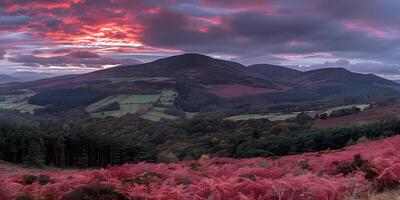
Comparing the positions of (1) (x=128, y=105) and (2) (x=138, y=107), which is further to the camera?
(1) (x=128, y=105)

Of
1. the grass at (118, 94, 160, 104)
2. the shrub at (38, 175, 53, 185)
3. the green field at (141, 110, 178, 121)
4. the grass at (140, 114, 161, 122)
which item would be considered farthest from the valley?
the grass at (118, 94, 160, 104)

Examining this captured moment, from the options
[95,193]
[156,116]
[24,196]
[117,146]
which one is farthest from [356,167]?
[156,116]

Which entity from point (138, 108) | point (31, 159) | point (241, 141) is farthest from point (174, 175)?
point (138, 108)

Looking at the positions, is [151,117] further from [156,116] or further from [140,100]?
[140,100]

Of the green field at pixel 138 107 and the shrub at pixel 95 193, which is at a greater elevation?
the shrub at pixel 95 193

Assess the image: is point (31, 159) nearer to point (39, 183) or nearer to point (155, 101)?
point (39, 183)

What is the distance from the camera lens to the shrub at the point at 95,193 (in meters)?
7.96

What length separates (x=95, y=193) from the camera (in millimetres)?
8109

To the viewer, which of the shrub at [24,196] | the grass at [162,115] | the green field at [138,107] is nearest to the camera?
the shrub at [24,196]

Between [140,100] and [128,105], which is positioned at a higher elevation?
[140,100]

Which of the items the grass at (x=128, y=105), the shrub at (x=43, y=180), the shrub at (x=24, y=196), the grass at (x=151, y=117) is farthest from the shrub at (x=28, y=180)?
the grass at (x=128, y=105)

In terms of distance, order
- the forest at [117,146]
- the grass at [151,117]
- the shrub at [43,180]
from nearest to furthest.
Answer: the shrub at [43,180], the forest at [117,146], the grass at [151,117]

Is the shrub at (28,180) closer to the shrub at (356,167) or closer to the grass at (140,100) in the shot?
the shrub at (356,167)

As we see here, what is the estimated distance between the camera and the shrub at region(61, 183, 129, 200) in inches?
313
